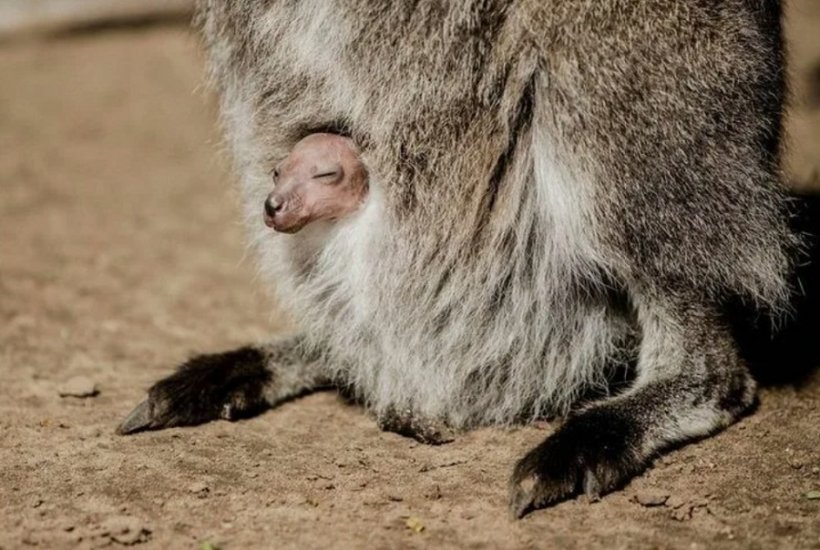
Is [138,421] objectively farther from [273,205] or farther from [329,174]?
[329,174]

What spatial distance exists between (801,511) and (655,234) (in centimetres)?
72

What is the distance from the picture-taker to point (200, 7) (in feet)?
10.9

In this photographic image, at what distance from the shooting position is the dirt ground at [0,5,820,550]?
2549 millimetres

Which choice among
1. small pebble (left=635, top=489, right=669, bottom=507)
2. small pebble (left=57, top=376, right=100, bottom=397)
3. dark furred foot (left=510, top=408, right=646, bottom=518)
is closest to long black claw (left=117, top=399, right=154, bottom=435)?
small pebble (left=57, top=376, right=100, bottom=397)

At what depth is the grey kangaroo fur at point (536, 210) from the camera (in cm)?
273

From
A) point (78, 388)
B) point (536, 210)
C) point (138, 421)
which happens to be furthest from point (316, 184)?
point (78, 388)

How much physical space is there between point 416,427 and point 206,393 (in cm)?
59

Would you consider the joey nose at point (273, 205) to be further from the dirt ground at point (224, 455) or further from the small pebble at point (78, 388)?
the small pebble at point (78, 388)

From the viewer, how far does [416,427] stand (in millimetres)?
3100

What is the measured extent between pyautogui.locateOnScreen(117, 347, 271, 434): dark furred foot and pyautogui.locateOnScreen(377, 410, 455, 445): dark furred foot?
40cm

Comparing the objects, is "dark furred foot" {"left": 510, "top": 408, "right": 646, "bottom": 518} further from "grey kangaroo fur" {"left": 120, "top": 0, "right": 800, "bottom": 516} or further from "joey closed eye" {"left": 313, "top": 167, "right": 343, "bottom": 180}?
"joey closed eye" {"left": 313, "top": 167, "right": 343, "bottom": 180}

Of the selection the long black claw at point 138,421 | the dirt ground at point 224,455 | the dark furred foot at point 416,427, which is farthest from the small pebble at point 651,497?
the long black claw at point 138,421

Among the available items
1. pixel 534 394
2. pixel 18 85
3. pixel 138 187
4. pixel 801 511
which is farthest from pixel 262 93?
pixel 18 85

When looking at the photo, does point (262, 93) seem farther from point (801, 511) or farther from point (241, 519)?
point (801, 511)
